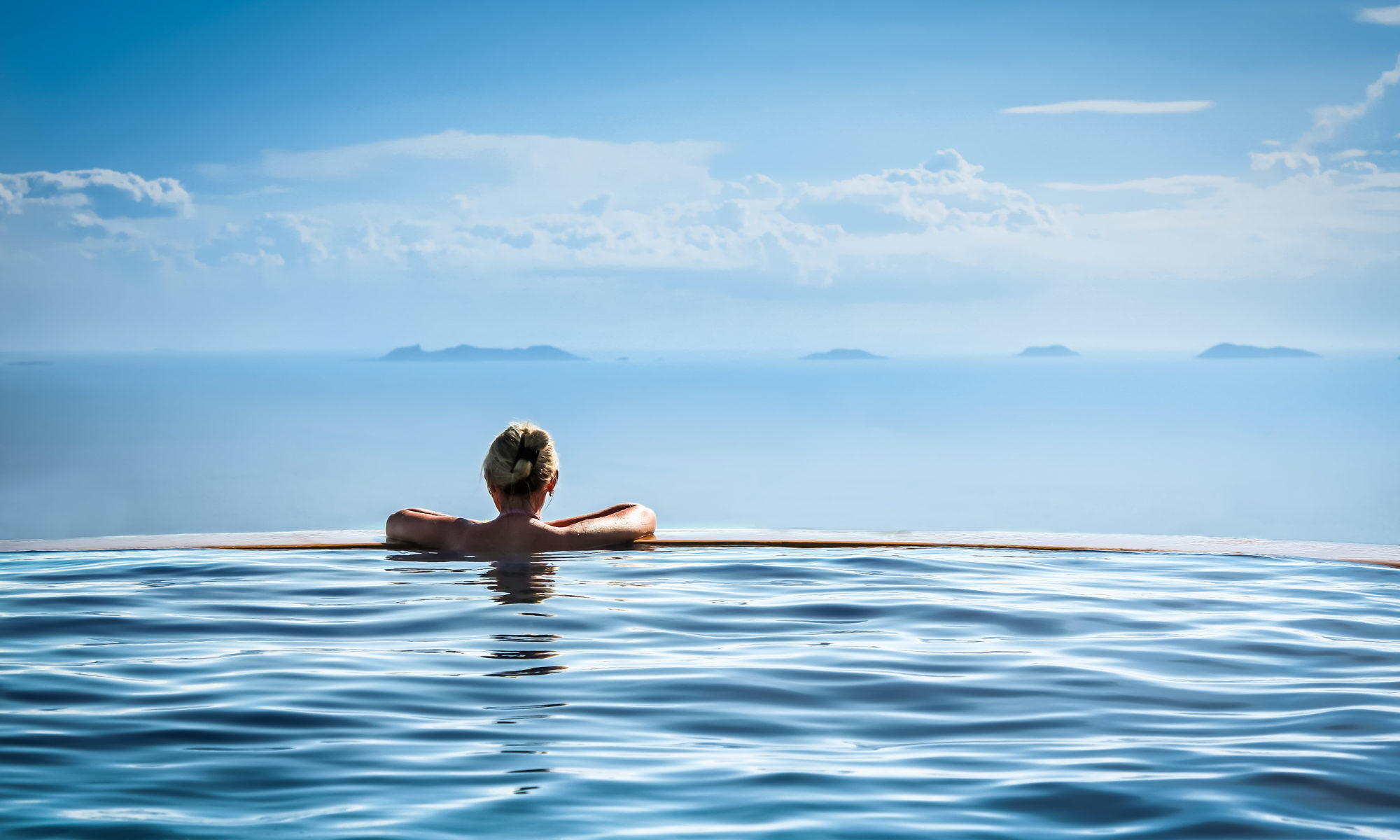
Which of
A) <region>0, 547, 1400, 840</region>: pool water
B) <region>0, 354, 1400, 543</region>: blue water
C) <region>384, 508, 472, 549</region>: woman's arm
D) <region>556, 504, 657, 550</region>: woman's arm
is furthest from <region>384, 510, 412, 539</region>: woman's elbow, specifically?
<region>0, 354, 1400, 543</region>: blue water

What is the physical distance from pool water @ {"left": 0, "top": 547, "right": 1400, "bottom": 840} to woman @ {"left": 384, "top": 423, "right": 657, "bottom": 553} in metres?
0.20

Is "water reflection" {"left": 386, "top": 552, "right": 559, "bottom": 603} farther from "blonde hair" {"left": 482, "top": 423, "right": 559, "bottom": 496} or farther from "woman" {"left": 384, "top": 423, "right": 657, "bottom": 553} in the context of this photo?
"blonde hair" {"left": 482, "top": 423, "right": 559, "bottom": 496}

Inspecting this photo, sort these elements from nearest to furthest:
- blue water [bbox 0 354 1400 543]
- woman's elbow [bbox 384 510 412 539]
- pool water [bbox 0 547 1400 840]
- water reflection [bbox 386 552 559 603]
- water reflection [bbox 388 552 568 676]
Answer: pool water [bbox 0 547 1400 840], water reflection [bbox 388 552 568 676], water reflection [bbox 386 552 559 603], woman's elbow [bbox 384 510 412 539], blue water [bbox 0 354 1400 543]

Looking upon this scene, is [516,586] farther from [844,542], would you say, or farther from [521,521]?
[844,542]

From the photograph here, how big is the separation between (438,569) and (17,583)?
1.76 m

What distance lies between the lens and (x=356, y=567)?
558 cm

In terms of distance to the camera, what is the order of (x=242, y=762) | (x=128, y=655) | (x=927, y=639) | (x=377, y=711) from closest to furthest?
(x=242, y=762), (x=377, y=711), (x=128, y=655), (x=927, y=639)

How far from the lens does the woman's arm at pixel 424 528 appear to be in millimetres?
5719

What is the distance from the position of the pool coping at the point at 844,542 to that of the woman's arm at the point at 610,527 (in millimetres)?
122

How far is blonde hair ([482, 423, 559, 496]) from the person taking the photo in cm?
529

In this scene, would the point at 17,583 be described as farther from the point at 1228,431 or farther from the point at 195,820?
the point at 1228,431

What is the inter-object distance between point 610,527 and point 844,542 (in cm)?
127

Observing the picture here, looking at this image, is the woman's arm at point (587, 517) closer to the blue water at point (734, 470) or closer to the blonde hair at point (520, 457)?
the blonde hair at point (520, 457)

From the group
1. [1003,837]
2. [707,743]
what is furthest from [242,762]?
[1003,837]
